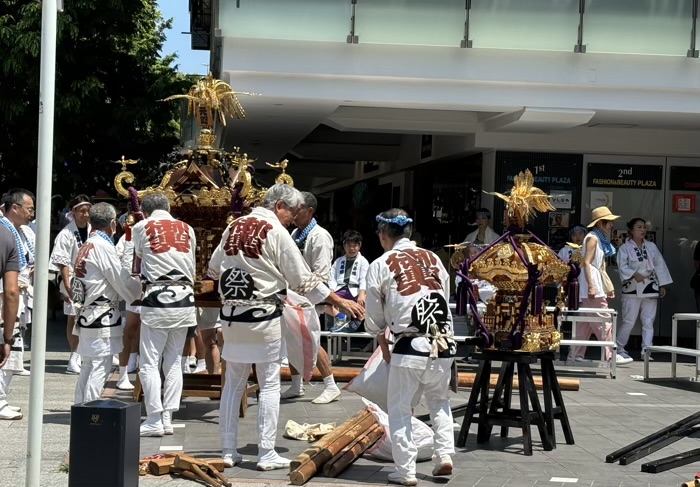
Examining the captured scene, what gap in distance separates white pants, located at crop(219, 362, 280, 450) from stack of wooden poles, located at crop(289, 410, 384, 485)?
0.30m

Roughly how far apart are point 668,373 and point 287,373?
571cm

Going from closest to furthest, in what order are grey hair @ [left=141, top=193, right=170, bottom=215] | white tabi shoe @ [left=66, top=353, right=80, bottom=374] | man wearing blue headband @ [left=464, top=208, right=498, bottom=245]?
grey hair @ [left=141, top=193, right=170, bottom=215] < white tabi shoe @ [left=66, top=353, right=80, bottom=374] < man wearing blue headband @ [left=464, top=208, right=498, bottom=245]

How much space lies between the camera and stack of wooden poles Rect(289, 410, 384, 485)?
7.39 m

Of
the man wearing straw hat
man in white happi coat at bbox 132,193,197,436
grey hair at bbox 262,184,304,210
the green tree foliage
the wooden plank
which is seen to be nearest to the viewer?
the wooden plank

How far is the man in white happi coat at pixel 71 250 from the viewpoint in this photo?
1250 cm

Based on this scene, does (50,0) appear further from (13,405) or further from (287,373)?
(287,373)

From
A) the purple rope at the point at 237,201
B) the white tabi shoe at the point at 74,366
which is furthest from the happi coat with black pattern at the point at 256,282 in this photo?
the white tabi shoe at the point at 74,366

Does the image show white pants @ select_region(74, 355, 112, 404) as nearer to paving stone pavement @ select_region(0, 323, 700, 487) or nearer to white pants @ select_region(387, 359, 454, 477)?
paving stone pavement @ select_region(0, 323, 700, 487)

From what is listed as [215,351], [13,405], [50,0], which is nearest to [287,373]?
[215,351]

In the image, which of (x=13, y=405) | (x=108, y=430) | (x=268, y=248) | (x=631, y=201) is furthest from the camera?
(x=631, y=201)

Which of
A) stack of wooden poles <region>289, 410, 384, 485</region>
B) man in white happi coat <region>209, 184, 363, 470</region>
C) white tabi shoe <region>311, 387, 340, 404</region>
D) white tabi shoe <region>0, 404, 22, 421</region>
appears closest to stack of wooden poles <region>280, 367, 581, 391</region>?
white tabi shoe <region>311, 387, 340, 404</region>

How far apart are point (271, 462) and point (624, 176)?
38.7ft

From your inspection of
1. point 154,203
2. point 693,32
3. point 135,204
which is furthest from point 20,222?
point 693,32

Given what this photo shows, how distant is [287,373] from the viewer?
1224 centimetres
